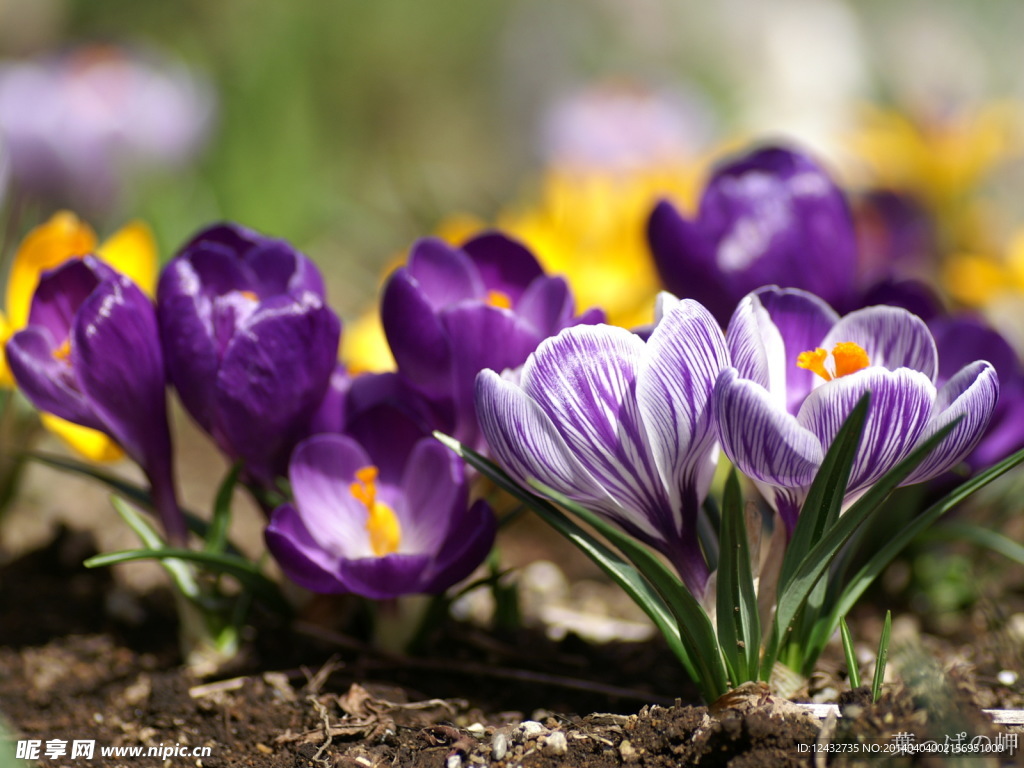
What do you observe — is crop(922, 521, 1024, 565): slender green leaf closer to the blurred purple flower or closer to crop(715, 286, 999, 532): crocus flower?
crop(715, 286, 999, 532): crocus flower

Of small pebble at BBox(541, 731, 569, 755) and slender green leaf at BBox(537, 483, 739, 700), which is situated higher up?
slender green leaf at BBox(537, 483, 739, 700)

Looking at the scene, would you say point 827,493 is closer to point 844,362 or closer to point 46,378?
point 844,362

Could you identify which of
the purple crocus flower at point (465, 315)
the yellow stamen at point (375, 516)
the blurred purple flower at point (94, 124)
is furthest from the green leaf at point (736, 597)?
the blurred purple flower at point (94, 124)

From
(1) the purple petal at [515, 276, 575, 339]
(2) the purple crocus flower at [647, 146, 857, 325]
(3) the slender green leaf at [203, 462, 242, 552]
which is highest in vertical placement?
(2) the purple crocus flower at [647, 146, 857, 325]

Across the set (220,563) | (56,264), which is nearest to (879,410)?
(220,563)

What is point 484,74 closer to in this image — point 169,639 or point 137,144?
point 137,144

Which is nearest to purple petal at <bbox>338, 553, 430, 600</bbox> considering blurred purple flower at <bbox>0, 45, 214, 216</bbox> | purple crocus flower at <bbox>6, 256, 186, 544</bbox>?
purple crocus flower at <bbox>6, 256, 186, 544</bbox>

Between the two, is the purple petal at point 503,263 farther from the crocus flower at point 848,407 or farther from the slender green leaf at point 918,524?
the slender green leaf at point 918,524
